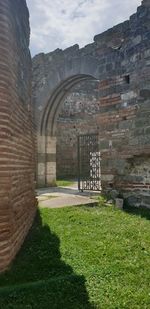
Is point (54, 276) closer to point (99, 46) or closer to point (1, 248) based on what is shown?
point (1, 248)

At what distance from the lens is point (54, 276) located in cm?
377

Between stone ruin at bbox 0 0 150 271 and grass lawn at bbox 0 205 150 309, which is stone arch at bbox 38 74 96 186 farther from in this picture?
grass lawn at bbox 0 205 150 309

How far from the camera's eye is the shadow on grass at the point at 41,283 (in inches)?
127

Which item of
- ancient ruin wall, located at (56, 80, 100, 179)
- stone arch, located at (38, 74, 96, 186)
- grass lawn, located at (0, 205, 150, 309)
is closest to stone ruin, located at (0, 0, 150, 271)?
stone arch, located at (38, 74, 96, 186)

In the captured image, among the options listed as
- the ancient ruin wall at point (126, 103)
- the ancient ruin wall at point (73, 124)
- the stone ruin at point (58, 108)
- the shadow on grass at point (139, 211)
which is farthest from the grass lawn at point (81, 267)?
the ancient ruin wall at point (73, 124)

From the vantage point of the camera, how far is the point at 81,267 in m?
4.05

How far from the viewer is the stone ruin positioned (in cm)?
385

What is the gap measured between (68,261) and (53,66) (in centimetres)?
796

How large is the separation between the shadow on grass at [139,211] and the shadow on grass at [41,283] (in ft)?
8.54

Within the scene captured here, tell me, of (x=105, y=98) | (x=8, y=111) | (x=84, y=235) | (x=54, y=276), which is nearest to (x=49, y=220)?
(x=84, y=235)

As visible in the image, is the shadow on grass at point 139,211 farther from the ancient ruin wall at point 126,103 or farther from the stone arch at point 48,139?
the stone arch at point 48,139

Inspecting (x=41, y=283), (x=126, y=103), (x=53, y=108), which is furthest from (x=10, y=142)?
(x=53, y=108)

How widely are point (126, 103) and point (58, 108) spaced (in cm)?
476

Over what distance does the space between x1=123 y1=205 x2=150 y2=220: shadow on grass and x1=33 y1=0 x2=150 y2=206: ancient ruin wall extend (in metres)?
0.17
